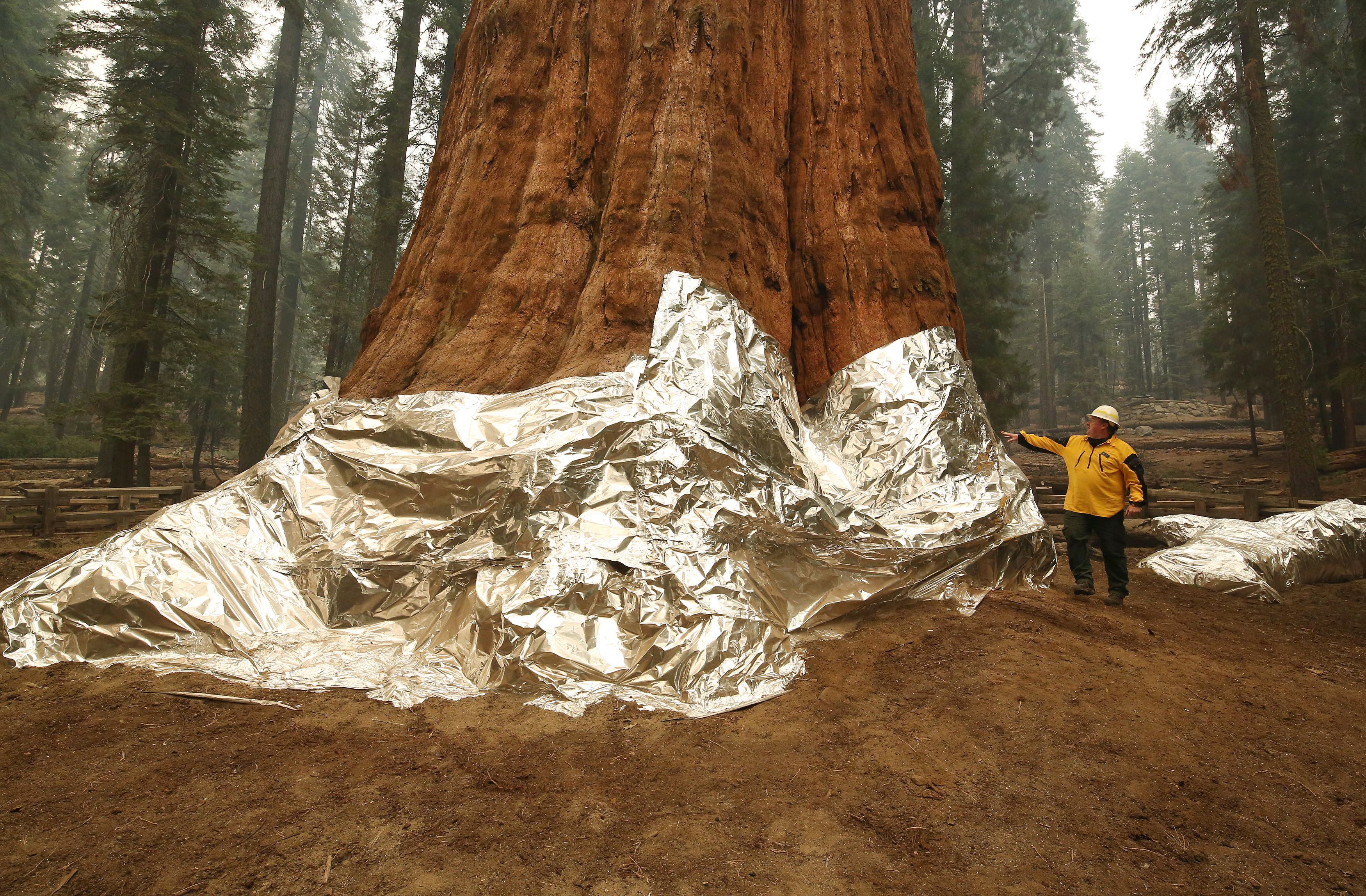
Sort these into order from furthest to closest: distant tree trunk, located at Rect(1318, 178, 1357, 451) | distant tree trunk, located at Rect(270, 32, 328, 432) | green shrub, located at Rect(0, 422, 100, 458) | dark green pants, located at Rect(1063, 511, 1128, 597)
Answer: distant tree trunk, located at Rect(270, 32, 328, 432), green shrub, located at Rect(0, 422, 100, 458), distant tree trunk, located at Rect(1318, 178, 1357, 451), dark green pants, located at Rect(1063, 511, 1128, 597)

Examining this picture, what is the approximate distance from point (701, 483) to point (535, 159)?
11.5 ft

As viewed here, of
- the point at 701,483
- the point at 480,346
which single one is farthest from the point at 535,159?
the point at 701,483

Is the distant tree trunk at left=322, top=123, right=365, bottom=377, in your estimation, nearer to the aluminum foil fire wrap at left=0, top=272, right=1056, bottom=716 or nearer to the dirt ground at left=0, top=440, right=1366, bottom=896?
the aluminum foil fire wrap at left=0, top=272, right=1056, bottom=716

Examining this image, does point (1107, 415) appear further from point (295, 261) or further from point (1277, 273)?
point (295, 261)

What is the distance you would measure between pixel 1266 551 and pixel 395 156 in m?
16.1

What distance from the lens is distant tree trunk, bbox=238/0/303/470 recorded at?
13.7 meters

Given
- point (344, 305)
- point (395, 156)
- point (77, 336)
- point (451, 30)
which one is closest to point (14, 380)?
point (77, 336)

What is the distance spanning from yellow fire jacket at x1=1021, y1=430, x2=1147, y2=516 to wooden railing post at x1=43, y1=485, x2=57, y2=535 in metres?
10.8

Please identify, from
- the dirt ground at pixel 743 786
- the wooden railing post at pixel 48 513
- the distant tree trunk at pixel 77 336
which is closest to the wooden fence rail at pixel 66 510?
the wooden railing post at pixel 48 513

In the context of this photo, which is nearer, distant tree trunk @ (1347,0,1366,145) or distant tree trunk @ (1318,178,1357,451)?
distant tree trunk @ (1347,0,1366,145)

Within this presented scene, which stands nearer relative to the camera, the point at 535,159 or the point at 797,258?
the point at 535,159

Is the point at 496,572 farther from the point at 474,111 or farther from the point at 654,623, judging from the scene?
the point at 474,111

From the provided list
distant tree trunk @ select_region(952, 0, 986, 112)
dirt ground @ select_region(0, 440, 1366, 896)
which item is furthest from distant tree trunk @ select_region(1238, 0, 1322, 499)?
dirt ground @ select_region(0, 440, 1366, 896)

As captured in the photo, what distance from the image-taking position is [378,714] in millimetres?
3006
